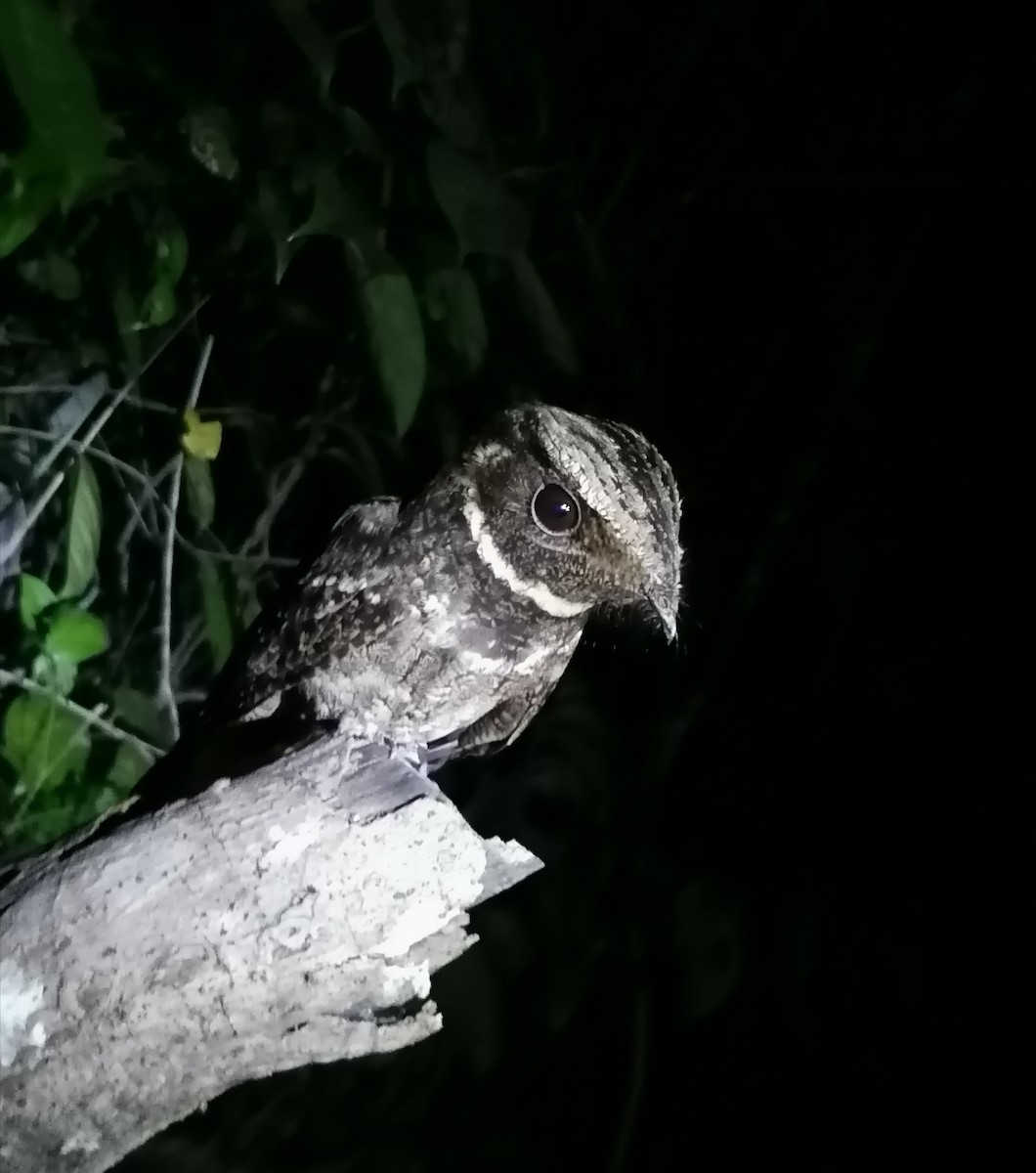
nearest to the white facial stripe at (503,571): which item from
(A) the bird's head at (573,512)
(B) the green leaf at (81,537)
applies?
(A) the bird's head at (573,512)

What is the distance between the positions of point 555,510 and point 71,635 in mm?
711

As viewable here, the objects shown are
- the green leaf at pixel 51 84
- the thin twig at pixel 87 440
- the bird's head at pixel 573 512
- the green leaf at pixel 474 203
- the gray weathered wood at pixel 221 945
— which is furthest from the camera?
the thin twig at pixel 87 440

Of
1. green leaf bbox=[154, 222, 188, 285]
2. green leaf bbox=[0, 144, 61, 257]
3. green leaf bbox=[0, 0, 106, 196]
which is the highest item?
green leaf bbox=[0, 0, 106, 196]

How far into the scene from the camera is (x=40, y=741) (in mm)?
1328

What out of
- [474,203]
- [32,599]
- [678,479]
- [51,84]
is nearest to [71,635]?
[32,599]

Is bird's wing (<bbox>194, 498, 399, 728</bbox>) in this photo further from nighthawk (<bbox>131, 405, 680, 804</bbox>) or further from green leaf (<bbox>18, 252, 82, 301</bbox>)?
green leaf (<bbox>18, 252, 82, 301</bbox>)

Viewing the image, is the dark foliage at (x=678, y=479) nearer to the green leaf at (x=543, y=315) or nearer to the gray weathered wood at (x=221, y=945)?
the green leaf at (x=543, y=315)

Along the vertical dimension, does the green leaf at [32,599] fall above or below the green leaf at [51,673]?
above

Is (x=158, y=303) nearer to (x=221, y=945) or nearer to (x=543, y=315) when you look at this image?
(x=543, y=315)

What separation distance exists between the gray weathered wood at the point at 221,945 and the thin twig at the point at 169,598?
0.79 m

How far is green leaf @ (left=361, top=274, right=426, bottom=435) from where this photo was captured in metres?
1.17

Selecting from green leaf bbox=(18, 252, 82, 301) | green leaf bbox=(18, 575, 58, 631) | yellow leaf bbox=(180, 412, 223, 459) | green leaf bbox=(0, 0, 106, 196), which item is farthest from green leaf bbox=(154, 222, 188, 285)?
green leaf bbox=(18, 575, 58, 631)

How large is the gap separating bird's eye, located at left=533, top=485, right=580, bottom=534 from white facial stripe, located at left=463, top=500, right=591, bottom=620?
76 mm

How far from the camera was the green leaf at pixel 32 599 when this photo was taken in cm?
131
